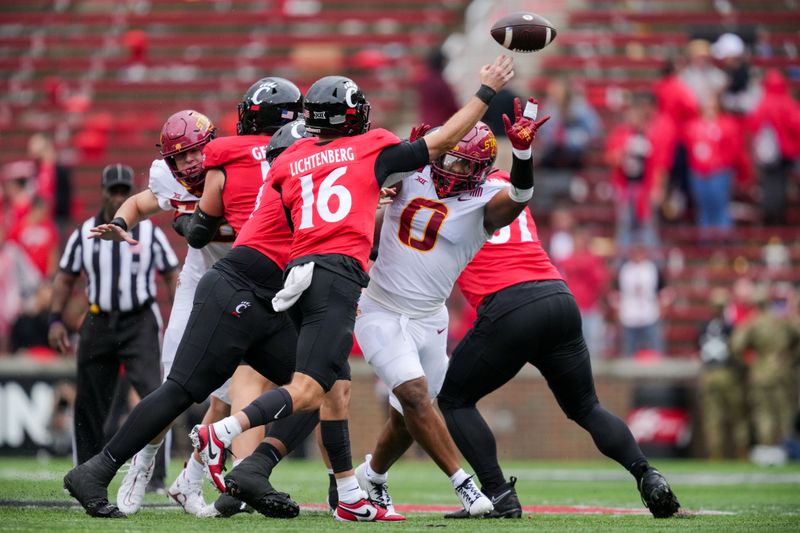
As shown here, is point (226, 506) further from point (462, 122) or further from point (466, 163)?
point (462, 122)

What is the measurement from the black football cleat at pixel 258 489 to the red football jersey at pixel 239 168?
119cm

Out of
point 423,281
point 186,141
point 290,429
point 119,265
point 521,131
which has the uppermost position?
point 521,131

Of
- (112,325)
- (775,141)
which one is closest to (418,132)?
(112,325)

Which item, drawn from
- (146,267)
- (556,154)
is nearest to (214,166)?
(146,267)

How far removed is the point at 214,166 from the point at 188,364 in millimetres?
988

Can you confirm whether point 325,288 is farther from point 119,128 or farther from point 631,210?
point 119,128

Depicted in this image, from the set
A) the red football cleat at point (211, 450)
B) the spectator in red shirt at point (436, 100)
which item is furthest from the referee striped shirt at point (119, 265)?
the spectator in red shirt at point (436, 100)

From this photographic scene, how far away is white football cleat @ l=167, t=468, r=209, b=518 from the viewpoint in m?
6.40

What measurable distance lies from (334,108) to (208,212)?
2.68 ft

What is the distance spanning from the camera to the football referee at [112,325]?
803cm

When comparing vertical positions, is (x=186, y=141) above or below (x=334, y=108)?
below

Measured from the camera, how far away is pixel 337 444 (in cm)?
616

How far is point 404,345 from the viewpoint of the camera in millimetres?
6336

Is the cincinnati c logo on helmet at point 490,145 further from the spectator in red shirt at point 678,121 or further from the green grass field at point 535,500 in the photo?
the spectator in red shirt at point 678,121
